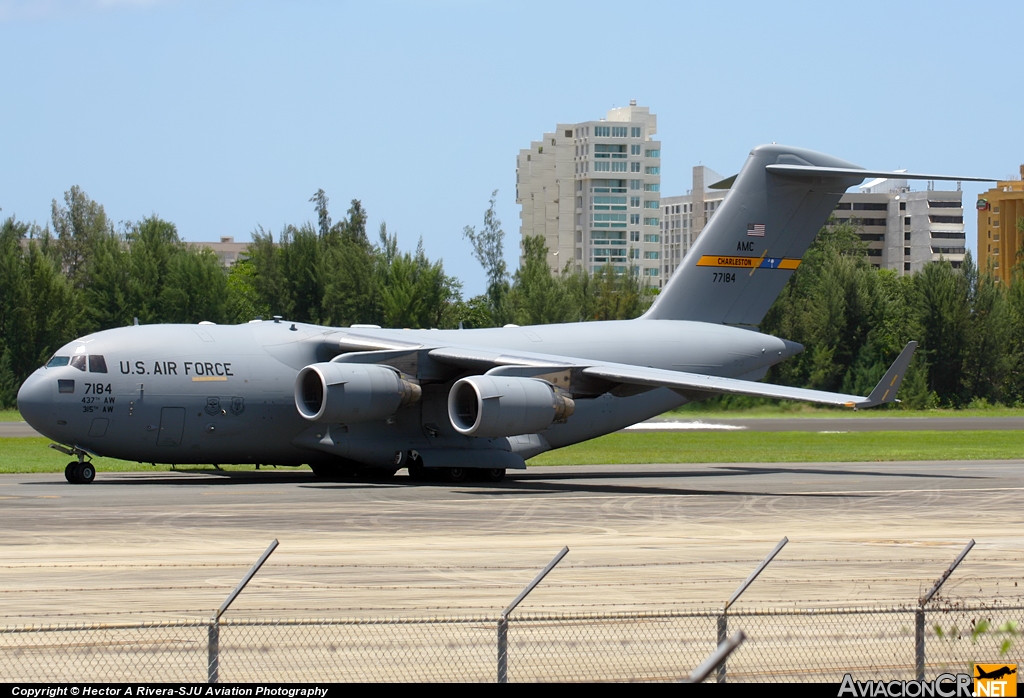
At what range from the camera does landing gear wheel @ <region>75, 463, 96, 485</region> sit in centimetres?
2581

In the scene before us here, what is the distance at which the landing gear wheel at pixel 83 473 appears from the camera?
2581cm

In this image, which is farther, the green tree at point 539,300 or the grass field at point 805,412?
the green tree at point 539,300

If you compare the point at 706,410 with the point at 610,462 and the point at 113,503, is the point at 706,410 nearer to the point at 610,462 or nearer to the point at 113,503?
the point at 610,462

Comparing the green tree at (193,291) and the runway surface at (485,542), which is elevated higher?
the green tree at (193,291)

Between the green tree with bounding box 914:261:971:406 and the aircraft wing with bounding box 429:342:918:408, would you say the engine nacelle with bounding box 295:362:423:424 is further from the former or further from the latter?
the green tree with bounding box 914:261:971:406

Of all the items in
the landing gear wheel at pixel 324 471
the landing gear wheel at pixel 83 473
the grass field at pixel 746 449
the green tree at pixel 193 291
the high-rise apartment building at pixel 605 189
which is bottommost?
the grass field at pixel 746 449

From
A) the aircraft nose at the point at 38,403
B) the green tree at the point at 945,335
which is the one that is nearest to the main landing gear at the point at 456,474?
the aircraft nose at the point at 38,403

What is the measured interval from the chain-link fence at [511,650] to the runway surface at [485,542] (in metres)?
0.92

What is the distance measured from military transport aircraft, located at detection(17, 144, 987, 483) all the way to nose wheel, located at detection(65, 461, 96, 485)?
27 millimetres

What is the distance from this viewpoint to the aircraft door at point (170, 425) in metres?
25.9

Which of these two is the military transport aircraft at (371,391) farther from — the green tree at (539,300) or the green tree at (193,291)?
the green tree at (539,300)

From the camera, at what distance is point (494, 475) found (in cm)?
2816

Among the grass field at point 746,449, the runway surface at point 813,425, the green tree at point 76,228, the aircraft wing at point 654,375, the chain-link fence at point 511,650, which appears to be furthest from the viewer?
the green tree at point 76,228

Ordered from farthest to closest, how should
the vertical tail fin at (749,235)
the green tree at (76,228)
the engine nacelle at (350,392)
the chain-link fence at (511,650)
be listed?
the green tree at (76,228), the vertical tail fin at (749,235), the engine nacelle at (350,392), the chain-link fence at (511,650)
